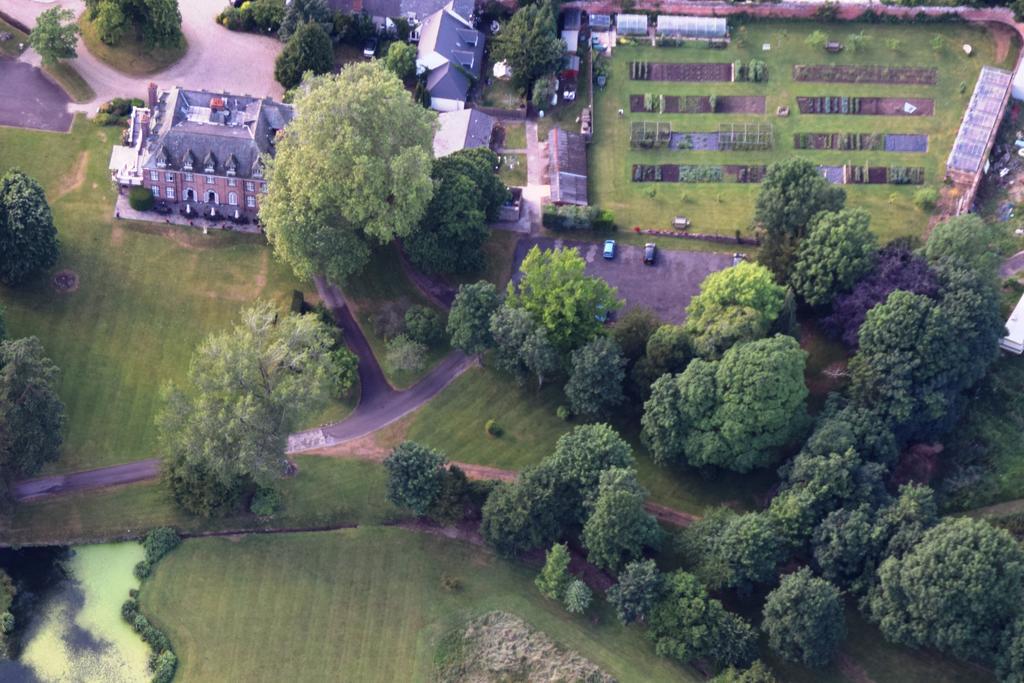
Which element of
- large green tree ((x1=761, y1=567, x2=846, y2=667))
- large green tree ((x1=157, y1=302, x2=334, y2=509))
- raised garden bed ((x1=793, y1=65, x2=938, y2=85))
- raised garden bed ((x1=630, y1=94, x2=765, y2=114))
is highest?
raised garden bed ((x1=793, y1=65, x2=938, y2=85))

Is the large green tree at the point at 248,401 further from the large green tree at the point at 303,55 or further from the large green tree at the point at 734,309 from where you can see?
the large green tree at the point at 303,55

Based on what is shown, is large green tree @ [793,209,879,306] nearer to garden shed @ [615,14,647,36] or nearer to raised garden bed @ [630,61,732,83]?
raised garden bed @ [630,61,732,83]

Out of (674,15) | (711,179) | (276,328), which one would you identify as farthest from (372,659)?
(674,15)

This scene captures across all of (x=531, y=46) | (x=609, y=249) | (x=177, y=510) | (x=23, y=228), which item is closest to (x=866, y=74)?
(x=531, y=46)

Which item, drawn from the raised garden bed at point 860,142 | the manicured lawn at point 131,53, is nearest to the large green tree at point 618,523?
the raised garden bed at point 860,142

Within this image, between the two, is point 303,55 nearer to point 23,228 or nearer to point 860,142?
point 23,228

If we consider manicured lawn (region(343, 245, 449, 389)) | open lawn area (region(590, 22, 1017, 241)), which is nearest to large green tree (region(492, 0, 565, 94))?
open lawn area (region(590, 22, 1017, 241))
